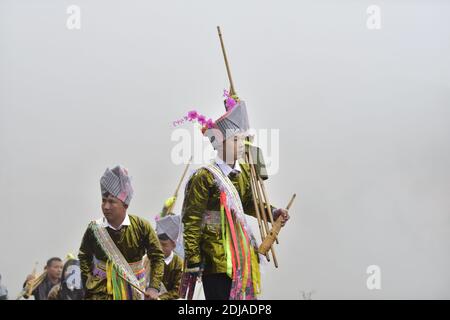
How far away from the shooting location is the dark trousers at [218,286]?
248 inches

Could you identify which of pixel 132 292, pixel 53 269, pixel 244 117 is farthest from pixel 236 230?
pixel 53 269

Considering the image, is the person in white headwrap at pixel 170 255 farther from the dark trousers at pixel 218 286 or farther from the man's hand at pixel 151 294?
the dark trousers at pixel 218 286

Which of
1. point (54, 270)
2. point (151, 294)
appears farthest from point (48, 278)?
point (151, 294)

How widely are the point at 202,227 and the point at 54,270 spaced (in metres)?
3.67

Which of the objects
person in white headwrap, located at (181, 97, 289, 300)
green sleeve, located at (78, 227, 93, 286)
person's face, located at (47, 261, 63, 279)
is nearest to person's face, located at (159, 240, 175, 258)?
person's face, located at (47, 261, 63, 279)

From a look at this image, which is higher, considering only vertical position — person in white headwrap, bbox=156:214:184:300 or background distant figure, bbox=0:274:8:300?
person in white headwrap, bbox=156:214:184:300

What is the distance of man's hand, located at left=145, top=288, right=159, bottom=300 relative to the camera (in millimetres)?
7199

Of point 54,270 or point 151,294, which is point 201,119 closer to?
point 151,294

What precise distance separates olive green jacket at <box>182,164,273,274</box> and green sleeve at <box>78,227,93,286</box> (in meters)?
1.11

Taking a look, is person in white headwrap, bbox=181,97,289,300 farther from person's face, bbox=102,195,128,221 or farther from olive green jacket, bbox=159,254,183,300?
olive green jacket, bbox=159,254,183,300

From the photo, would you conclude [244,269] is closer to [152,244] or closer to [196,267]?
[196,267]

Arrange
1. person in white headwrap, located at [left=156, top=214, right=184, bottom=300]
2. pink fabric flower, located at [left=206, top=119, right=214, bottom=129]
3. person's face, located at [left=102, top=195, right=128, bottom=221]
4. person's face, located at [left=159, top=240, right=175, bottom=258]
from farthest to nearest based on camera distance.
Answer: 1. person's face, located at [left=159, top=240, right=175, bottom=258]
2. person in white headwrap, located at [left=156, top=214, right=184, bottom=300]
3. person's face, located at [left=102, top=195, right=128, bottom=221]
4. pink fabric flower, located at [left=206, top=119, right=214, bottom=129]

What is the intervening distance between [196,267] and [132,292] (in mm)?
1139

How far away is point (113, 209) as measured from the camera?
23.9 feet
